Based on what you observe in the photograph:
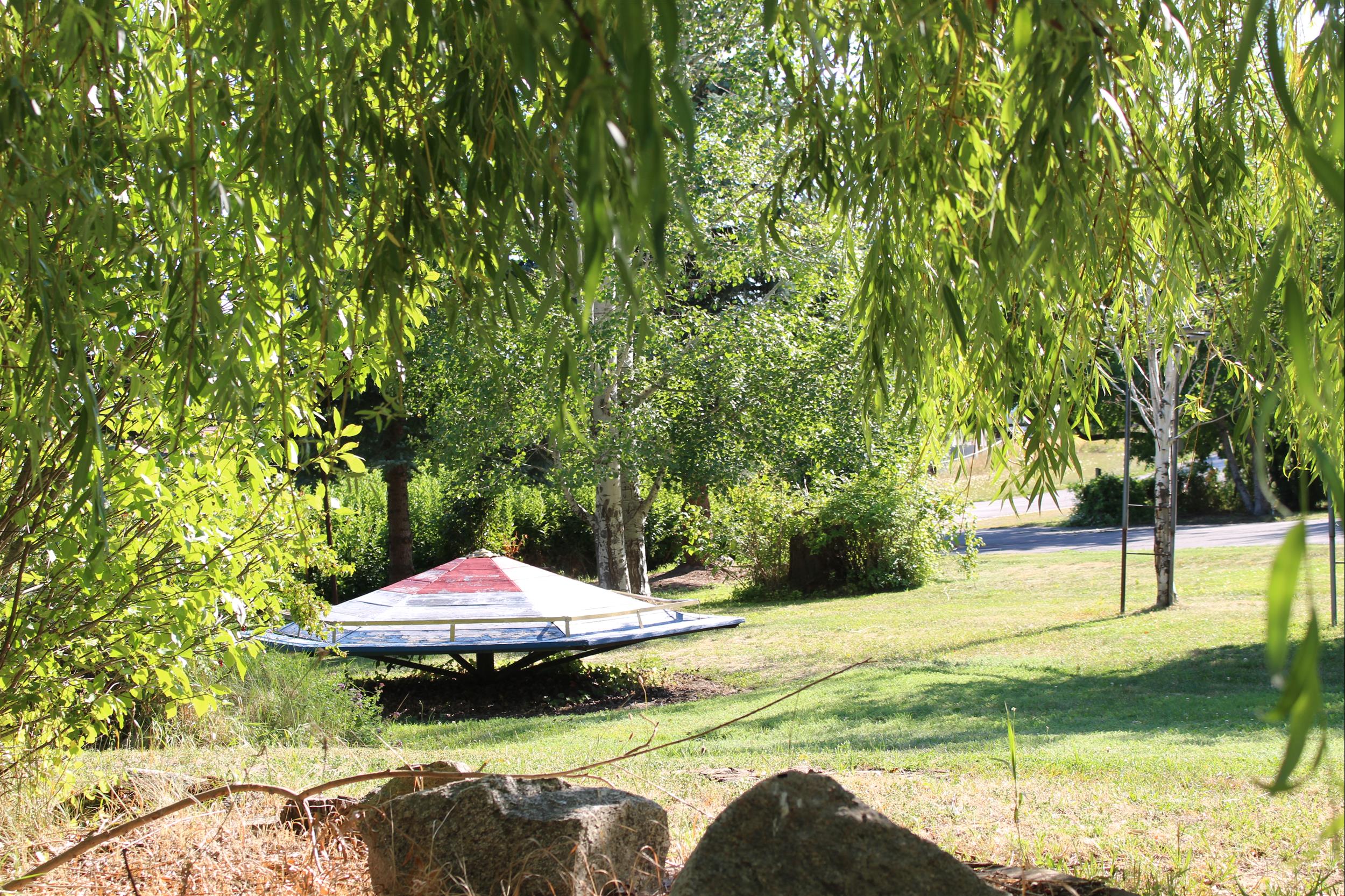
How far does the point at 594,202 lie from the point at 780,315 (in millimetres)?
12672

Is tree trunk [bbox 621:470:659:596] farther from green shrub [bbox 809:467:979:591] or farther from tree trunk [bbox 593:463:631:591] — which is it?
green shrub [bbox 809:467:979:591]

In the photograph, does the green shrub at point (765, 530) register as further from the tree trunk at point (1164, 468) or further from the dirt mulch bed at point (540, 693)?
the dirt mulch bed at point (540, 693)

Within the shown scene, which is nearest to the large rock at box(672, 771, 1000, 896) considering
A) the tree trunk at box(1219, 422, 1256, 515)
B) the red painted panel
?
the red painted panel

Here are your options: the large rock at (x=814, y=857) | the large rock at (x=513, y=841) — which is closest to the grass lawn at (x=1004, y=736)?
the large rock at (x=513, y=841)

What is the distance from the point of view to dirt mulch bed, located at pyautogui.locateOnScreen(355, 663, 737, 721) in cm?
996

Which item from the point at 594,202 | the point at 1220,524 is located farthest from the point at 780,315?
the point at 1220,524

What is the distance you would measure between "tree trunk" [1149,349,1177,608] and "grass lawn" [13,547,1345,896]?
552 mm

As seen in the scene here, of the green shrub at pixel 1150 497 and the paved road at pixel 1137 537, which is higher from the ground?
the green shrub at pixel 1150 497

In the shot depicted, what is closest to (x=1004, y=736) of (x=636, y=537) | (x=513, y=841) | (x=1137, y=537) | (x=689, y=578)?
(x=513, y=841)

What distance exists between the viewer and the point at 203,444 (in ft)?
11.1

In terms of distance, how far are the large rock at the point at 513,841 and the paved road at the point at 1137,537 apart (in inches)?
736

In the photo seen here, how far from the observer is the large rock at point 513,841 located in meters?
2.71

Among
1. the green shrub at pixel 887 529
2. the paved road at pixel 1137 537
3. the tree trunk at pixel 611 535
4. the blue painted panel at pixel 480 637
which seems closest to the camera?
the blue painted panel at pixel 480 637

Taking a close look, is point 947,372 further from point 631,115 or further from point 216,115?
point 631,115
